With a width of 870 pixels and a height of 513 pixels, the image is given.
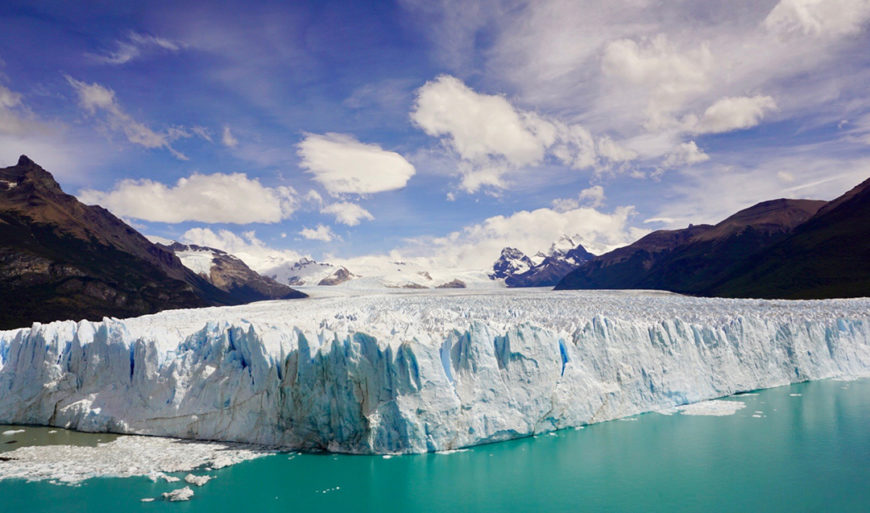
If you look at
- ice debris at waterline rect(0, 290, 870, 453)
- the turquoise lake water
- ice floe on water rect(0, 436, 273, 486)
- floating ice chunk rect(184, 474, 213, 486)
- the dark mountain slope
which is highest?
the dark mountain slope

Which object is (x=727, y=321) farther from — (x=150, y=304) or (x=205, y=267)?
(x=205, y=267)

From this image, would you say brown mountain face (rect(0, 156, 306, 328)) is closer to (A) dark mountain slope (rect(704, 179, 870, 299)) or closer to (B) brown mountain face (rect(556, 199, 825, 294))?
(A) dark mountain slope (rect(704, 179, 870, 299))

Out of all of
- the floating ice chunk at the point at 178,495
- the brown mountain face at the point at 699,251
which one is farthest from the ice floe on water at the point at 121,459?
the brown mountain face at the point at 699,251

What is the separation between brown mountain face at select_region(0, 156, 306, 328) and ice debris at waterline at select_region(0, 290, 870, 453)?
173 ft

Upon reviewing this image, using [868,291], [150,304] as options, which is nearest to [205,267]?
[150,304]

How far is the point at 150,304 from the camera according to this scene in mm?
86625

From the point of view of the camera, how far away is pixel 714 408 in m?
22.7

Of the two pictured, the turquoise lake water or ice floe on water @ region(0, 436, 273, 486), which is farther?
ice floe on water @ region(0, 436, 273, 486)

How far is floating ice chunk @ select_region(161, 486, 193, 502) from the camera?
50.2 ft

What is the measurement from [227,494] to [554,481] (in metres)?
10.1

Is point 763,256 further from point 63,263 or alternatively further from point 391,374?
point 63,263

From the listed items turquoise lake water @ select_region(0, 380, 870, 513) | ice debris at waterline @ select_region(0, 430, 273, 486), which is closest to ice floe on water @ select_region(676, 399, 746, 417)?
turquoise lake water @ select_region(0, 380, 870, 513)

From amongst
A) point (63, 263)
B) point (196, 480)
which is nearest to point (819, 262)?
point (196, 480)

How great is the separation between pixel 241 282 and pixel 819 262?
148 m
